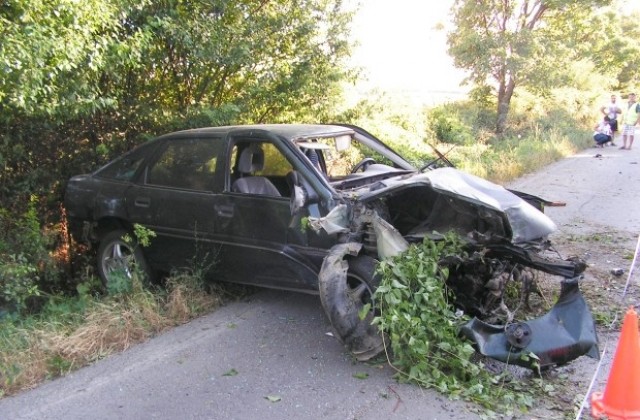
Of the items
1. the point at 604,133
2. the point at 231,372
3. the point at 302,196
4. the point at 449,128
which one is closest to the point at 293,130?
the point at 302,196

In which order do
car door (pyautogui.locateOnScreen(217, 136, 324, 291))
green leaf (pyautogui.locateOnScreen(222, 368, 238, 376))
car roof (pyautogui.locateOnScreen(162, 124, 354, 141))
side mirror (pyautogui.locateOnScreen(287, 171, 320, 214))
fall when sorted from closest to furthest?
green leaf (pyautogui.locateOnScreen(222, 368, 238, 376)) < side mirror (pyautogui.locateOnScreen(287, 171, 320, 214)) < car door (pyautogui.locateOnScreen(217, 136, 324, 291)) < car roof (pyautogui.locateOnScreen(162, 124, 354, 141))

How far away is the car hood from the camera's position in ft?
12.7

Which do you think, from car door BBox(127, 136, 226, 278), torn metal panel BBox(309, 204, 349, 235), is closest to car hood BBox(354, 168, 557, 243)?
torn metal panel BBox(309, 204, 349, 235)

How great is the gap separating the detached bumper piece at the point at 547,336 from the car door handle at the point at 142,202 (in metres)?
3.18

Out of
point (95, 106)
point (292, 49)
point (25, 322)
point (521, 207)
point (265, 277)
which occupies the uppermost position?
point (292, 49)

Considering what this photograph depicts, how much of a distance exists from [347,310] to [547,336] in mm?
1292

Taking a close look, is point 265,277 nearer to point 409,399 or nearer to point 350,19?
point 409,399

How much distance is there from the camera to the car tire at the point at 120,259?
5.43 metres

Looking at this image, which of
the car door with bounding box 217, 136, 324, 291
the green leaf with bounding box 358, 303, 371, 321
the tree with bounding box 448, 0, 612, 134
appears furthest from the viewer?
the tree with bounding box 448, 0, 612, 134

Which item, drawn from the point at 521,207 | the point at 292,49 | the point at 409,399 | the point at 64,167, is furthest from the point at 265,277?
the point at 292,49

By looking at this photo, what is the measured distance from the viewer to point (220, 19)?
23.4 ft

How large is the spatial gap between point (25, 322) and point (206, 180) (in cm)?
206

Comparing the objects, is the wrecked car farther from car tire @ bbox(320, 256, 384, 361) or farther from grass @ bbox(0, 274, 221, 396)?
grass @ bbox(0, 274, 221, 396)

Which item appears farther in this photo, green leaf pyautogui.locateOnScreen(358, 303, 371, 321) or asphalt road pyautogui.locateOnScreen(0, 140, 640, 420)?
green leaf pyautogui.locateOnScreen(358, 303, 371, 321)
